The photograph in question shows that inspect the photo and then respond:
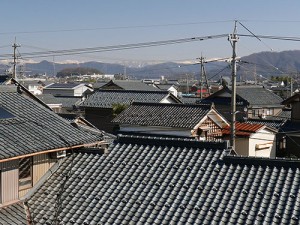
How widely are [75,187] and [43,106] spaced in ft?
11.8

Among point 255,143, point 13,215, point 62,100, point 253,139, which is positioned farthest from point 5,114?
point 62,100

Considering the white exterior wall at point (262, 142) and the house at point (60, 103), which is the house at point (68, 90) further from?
the white exterior wall at point (262, 142)

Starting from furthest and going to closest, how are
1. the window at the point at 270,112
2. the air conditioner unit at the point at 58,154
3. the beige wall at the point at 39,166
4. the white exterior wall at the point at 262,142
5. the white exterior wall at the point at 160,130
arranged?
the window at the point at 270,112 → the white exterior wall at the point at 262,142 → the white exterior wall at the point at 160,130 → the air conditioner unit at the point at 58,154 → the beige wall at the point at 39,166

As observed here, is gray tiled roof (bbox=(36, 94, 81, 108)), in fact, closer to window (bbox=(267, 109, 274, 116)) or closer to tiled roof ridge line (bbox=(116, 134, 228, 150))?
window (bbox=(267, 109, 274, 116))

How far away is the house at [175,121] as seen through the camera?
23297 millimetres

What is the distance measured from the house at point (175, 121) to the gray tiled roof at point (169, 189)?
12.0m

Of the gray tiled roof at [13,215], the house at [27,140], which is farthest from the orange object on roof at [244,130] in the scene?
the gray tiled roof at [13,215]

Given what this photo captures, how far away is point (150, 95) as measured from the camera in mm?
33594

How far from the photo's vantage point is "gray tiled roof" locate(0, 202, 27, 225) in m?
9.34

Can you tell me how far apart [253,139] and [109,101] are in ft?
44.7

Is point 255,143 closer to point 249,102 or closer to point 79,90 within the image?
point 249,102

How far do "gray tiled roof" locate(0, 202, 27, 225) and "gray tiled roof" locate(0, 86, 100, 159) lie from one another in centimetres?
138

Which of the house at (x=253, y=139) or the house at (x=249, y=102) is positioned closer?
the house at (x=253, y=139)

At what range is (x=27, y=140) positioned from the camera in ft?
33.9
